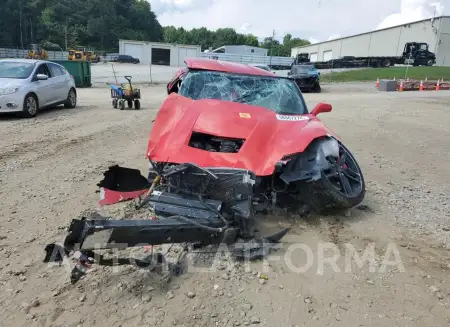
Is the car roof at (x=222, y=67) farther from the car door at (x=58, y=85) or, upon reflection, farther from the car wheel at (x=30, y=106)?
the car door at (x=58, y=85)

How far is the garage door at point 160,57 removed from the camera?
206 ft

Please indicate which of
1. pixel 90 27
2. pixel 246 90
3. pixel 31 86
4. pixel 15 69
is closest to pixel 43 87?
pixel 31 86

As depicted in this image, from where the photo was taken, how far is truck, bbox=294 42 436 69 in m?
42.5

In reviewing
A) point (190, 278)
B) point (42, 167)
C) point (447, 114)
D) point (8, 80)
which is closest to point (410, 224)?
point (190, 278)

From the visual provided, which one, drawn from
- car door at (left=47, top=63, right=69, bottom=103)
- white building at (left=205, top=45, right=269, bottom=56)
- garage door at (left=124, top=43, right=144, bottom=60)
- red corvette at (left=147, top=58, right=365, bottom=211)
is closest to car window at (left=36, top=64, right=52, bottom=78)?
car door at (left=47, top=63, right=69, bottom=103)

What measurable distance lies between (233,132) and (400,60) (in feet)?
148

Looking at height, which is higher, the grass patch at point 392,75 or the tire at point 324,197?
the grass patch at point 392,75

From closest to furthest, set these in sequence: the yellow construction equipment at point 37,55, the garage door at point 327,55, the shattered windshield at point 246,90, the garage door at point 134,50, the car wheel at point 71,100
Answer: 1. the shattered windshield at point 246,90
2. the car wheel at point 71,100
3. the yellow construction equipment at point 37,55
4. the garage door at point 134,50
5. the garage door at point 327,55

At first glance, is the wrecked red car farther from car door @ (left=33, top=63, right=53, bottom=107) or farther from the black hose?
car door @ (left=33, top=63, right=53, bottom=107)

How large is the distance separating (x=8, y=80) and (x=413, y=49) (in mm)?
42225

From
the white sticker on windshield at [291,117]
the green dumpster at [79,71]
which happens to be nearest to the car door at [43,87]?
the white sticker on windshield at [291,117]

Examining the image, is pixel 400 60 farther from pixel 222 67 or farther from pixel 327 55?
pixel 222 67

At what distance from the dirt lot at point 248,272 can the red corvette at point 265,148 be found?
0.38 meters

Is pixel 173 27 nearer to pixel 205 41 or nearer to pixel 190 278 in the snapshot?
pixel 205 41
